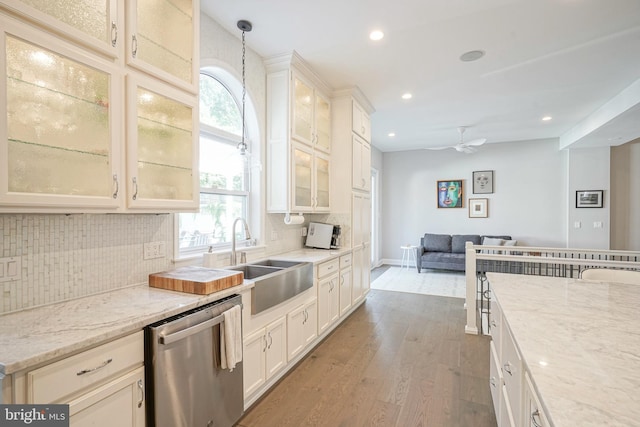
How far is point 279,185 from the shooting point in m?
3.17

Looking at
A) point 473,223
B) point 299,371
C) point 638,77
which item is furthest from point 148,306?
point 473,223

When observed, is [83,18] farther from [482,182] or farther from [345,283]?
[482,182]

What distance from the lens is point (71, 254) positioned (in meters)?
1.62

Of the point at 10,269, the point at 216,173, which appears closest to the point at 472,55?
the point at 216,173

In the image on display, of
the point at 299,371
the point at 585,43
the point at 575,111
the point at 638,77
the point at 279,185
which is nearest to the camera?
the point at 299,371

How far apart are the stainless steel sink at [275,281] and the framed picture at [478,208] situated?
5689mm

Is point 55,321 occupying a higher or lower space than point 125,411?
higher

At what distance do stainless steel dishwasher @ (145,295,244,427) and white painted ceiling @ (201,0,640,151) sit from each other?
2285 mm

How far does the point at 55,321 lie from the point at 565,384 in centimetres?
187

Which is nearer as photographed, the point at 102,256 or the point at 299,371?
the point at 102,256

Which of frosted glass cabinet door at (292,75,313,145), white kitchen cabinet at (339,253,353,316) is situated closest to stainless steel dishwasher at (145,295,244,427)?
white kitchen cabinet at (339,253,353,316)

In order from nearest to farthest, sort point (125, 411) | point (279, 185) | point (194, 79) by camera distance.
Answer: point (125, 411) → point (194, 79) → point (279, 185)

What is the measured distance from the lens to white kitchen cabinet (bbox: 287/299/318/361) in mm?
2549

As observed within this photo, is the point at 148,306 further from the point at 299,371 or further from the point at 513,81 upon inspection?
the point at 513,81
